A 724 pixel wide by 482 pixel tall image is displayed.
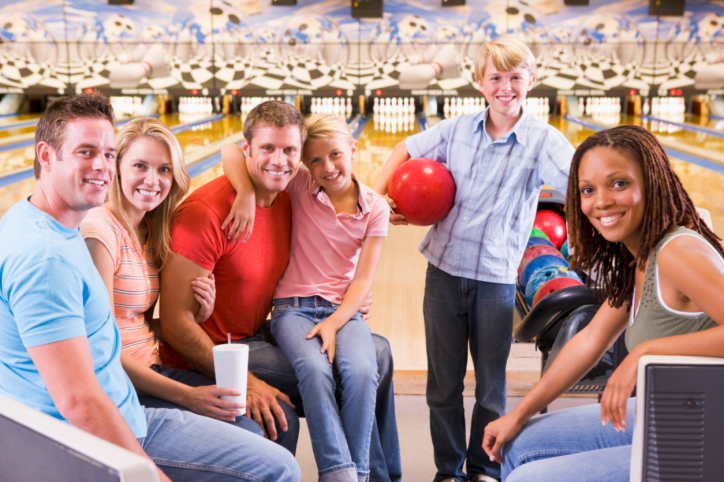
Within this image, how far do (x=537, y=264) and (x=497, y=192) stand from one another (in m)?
0.69

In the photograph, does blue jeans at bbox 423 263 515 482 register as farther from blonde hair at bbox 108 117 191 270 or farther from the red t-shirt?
blonde hair at bbox 108 117 191 270

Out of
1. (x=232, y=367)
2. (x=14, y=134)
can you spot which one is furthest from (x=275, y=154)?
(x=14, y=134)

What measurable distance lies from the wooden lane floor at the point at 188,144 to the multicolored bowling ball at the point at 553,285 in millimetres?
3084

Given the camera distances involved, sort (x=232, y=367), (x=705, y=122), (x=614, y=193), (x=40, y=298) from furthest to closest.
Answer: (x=705, y=122), (x=232, y=367), (x=614, y=193), (x=40, y=298)

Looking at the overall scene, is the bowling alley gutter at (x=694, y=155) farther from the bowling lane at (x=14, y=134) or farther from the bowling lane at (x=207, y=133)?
the bowling lane at (x=14, y=134)

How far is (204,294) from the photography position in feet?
4.61

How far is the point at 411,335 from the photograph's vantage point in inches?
95.7

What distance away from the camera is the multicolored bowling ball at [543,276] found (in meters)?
2.11

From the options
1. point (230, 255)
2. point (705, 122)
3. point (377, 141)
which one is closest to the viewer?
point (230, 255)

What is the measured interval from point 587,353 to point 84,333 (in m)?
0.90

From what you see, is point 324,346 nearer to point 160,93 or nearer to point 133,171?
point 133,171

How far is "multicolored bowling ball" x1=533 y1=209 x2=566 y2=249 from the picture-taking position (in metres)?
2.70

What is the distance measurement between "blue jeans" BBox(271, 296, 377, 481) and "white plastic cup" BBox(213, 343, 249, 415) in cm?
16

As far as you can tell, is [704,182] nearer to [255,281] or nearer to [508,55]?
[508,55]
